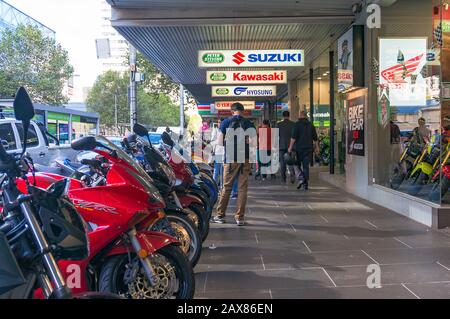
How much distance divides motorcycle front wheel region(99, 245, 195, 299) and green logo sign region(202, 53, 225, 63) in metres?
7.61

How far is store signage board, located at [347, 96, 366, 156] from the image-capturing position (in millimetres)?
9733

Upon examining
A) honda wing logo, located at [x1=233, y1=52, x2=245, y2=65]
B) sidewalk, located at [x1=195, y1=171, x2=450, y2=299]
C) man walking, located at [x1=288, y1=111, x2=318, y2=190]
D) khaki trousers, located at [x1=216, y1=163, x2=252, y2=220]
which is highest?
honda wing logo, located at [x1=233, y1=52, x2=245, y2=65]

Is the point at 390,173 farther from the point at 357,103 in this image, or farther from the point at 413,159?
the point at 357,103

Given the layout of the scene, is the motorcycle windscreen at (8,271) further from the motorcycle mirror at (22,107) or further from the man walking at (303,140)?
the man walking at (303,140)

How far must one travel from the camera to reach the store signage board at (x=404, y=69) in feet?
26.8

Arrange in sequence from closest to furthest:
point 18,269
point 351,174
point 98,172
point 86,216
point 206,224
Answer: point 18,269 < point 86,216 < point 98,172 < point 206,224 < point 351,174

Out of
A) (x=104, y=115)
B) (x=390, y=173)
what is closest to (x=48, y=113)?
(x=390, y=173)

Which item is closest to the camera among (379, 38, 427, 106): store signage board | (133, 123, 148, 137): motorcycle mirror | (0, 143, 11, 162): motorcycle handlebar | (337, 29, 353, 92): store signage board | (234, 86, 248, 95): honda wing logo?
(0, 143, 11, 162): motorcycle handlebar

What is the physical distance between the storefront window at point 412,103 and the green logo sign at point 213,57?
10.5 feet

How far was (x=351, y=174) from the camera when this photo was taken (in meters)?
10.7

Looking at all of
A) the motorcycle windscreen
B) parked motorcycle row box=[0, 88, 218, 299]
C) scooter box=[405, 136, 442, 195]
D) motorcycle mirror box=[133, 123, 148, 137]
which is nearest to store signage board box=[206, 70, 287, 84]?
scooter box=[405, 136, 442, 195]

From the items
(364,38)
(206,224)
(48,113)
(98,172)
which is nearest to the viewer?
(98,172)

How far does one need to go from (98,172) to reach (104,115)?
2144 inches

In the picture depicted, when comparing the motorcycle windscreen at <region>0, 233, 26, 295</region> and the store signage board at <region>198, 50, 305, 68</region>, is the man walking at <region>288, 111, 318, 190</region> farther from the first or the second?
the motorcycle windscreen at <region>0, 233, 26, 295</region>
